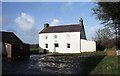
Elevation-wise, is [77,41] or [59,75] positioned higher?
[77,41]

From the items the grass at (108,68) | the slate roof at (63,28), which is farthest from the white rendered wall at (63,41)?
the grass at (108,68)

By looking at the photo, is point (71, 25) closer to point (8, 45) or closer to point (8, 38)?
point (8, 38)

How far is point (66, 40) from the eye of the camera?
189 ft

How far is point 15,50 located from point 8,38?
6374 mm

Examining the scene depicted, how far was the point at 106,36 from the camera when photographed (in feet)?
198

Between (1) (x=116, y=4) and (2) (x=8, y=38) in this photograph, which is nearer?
(1) (x=116, y=4)

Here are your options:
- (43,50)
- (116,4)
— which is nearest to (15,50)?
(43,50)

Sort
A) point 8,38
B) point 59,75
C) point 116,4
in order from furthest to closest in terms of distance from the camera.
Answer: point 8,38
point 116,4
point 59,75

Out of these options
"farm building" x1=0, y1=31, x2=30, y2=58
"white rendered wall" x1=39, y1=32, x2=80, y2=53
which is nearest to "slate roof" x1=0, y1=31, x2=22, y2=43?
"farm building" x1=0, y1=31, x2=30, y2=58

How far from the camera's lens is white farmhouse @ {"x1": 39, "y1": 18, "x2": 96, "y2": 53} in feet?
185

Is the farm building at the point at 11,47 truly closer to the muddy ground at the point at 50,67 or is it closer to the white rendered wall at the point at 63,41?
the muddy ground at the point at 50,67

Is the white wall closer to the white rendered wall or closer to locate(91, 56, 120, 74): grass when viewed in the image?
the white rendered wall

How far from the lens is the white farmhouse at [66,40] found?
56.2m

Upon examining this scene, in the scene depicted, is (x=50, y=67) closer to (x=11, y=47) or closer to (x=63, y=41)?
(x=11, y=47)
